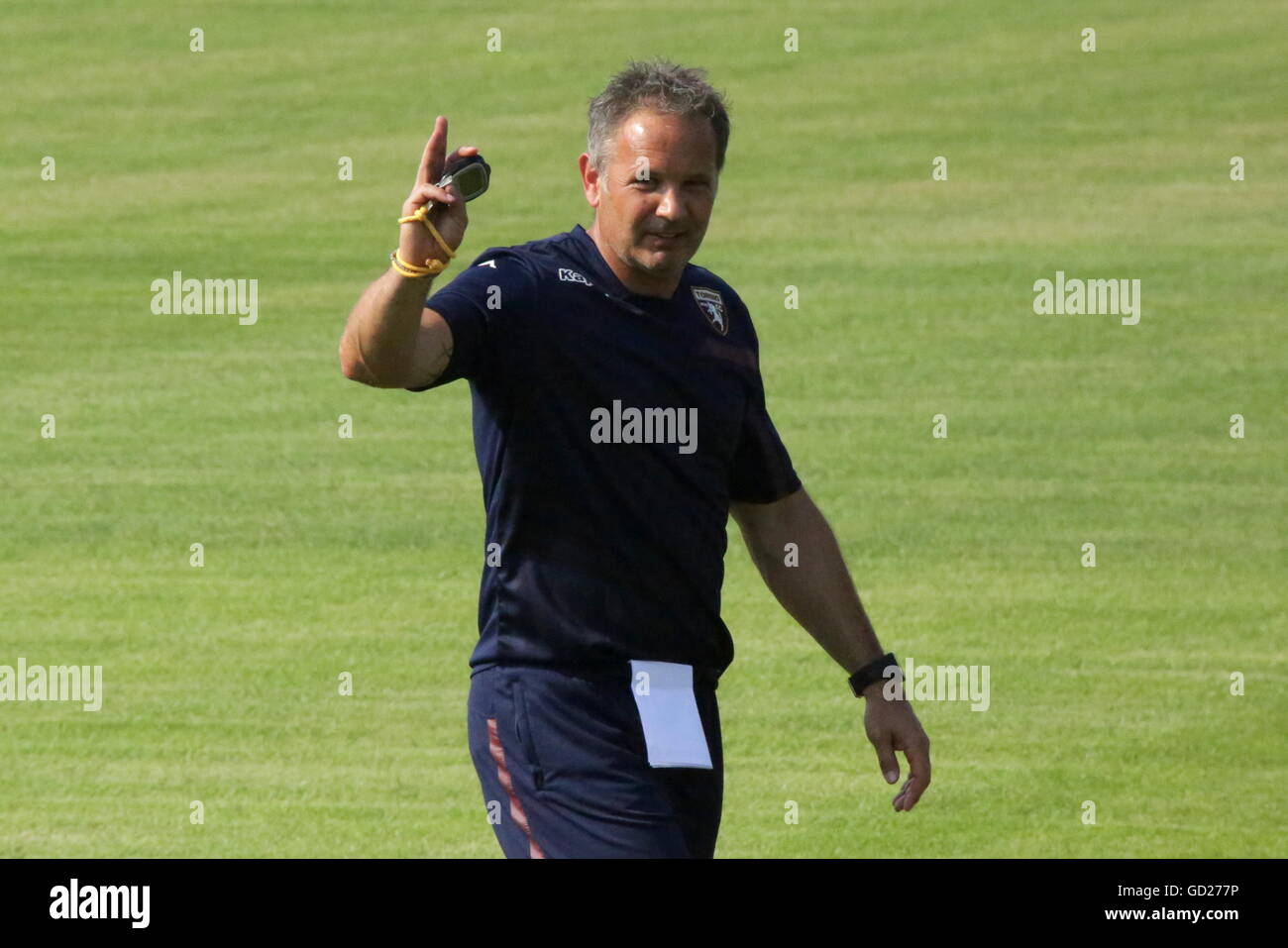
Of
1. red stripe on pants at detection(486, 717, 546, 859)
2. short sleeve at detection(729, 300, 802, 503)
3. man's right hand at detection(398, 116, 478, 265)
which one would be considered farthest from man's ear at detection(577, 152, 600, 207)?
red stripe on pants at detection(486, 717, 546, 859)

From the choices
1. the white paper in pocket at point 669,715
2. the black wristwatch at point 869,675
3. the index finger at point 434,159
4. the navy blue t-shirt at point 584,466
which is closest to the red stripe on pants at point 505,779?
the navy blue t-shirt at point 584,466

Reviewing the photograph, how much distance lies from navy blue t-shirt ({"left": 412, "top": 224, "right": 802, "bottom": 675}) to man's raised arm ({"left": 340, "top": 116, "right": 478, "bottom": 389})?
29cm

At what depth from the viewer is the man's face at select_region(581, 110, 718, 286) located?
5055mm

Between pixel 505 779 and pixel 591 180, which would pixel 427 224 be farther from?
pixel 505 779

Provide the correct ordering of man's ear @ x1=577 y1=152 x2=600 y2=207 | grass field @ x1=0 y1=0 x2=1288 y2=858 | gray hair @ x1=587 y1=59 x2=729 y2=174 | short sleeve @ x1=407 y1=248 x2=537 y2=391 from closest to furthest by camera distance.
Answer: short sleeve @ x1=407 y1=248 x2=537 y2=391
gray hair @ x1=587 y1=59 x2=729 y2=174
man's ear @ x1=577 y1=152 x2=600 y2=207
grass field @ x1=0 y1=0 x2=1288 y2=858

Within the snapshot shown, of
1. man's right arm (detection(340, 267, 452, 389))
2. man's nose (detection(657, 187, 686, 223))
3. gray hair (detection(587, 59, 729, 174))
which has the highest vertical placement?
gray hair (detection(587, 59, 729, 174))

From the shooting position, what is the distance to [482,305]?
16.2 ft

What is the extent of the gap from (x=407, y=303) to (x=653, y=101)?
89cm

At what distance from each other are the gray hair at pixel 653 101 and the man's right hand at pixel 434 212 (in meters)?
0.61

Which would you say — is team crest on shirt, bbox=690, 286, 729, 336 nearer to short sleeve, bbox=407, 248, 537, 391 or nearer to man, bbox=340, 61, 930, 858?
man, bbox=340, 61, 930, 858

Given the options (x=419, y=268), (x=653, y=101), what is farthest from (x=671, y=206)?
(x=419, y=268)

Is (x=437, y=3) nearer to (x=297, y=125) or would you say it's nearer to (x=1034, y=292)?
(x=297, y=125)

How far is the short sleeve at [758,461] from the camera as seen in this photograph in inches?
215
